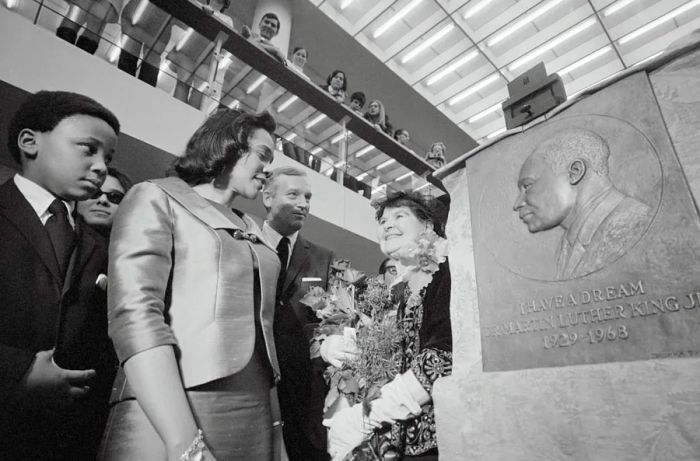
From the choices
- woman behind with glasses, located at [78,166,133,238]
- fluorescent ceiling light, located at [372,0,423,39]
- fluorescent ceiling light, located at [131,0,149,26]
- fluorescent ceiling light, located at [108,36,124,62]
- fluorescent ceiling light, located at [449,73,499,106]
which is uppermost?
fluorescent ceiling light, located at [372,0,423,39]

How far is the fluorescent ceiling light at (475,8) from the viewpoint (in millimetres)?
6845

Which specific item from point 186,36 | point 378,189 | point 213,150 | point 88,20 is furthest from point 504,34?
point 213,150

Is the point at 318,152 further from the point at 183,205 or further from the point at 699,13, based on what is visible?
the point at 699,13

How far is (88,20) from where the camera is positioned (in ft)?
10.7

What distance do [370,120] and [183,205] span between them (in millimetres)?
6030

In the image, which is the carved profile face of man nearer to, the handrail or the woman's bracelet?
the woman's bracelet

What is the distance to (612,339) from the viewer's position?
1.12 meters

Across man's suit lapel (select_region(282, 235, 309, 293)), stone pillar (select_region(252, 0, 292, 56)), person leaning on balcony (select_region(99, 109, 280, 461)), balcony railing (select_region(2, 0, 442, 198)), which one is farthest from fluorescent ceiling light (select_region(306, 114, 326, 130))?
person leaning on balcony (select_region(99, 109, 280, 461))

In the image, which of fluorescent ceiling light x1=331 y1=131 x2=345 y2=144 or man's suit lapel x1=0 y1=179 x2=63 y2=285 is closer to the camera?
man's suit lapel x1=0 y1=179 x2=63 y2=285

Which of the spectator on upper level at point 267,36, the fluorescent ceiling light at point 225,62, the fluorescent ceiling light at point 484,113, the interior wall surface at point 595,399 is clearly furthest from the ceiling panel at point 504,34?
the interior wall surface at point 595,399

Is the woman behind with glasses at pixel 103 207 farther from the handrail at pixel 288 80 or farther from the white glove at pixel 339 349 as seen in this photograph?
the handrail at pixel 288 80

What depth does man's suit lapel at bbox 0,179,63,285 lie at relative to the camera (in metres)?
1.27

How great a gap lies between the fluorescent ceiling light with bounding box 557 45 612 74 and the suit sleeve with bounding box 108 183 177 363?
30.0 ft

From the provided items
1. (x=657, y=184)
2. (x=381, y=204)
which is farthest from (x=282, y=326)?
(x=657, y=184)
